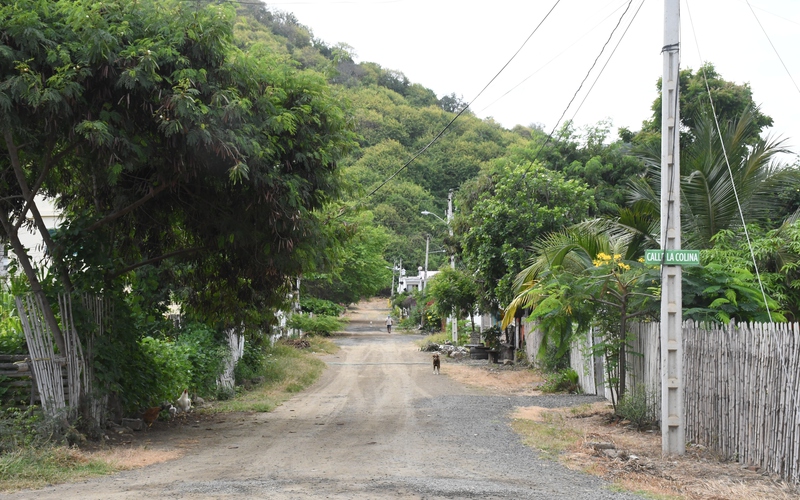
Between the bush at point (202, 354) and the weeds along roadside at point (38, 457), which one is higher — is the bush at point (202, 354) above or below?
above

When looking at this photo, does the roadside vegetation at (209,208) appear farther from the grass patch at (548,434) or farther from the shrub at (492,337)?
the shrub at (492,337)

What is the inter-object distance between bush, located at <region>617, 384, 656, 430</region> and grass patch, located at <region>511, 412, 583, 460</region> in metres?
1.04

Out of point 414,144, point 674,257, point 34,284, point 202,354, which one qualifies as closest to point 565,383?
point 202,354

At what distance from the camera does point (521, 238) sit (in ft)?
83.6

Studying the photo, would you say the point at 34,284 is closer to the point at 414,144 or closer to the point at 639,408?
the point at 639,408

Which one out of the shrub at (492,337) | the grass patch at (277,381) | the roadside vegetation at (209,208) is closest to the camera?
the roadside vegetation at (209,208)

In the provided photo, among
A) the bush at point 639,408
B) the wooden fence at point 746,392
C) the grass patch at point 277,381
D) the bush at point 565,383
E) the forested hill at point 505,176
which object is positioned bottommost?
the grass patch at point 277,381

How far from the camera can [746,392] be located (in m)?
9.54

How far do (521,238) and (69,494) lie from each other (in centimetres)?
1922

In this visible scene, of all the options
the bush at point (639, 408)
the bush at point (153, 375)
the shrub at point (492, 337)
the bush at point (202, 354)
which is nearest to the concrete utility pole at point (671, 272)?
the bush at point (639, 408)

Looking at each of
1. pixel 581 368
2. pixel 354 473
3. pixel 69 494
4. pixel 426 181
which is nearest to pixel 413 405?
pixel 581 368

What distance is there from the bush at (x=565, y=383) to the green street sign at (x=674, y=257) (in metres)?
10.7

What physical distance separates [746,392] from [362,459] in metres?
5.08

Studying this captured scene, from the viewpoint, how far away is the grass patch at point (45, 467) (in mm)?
8758
